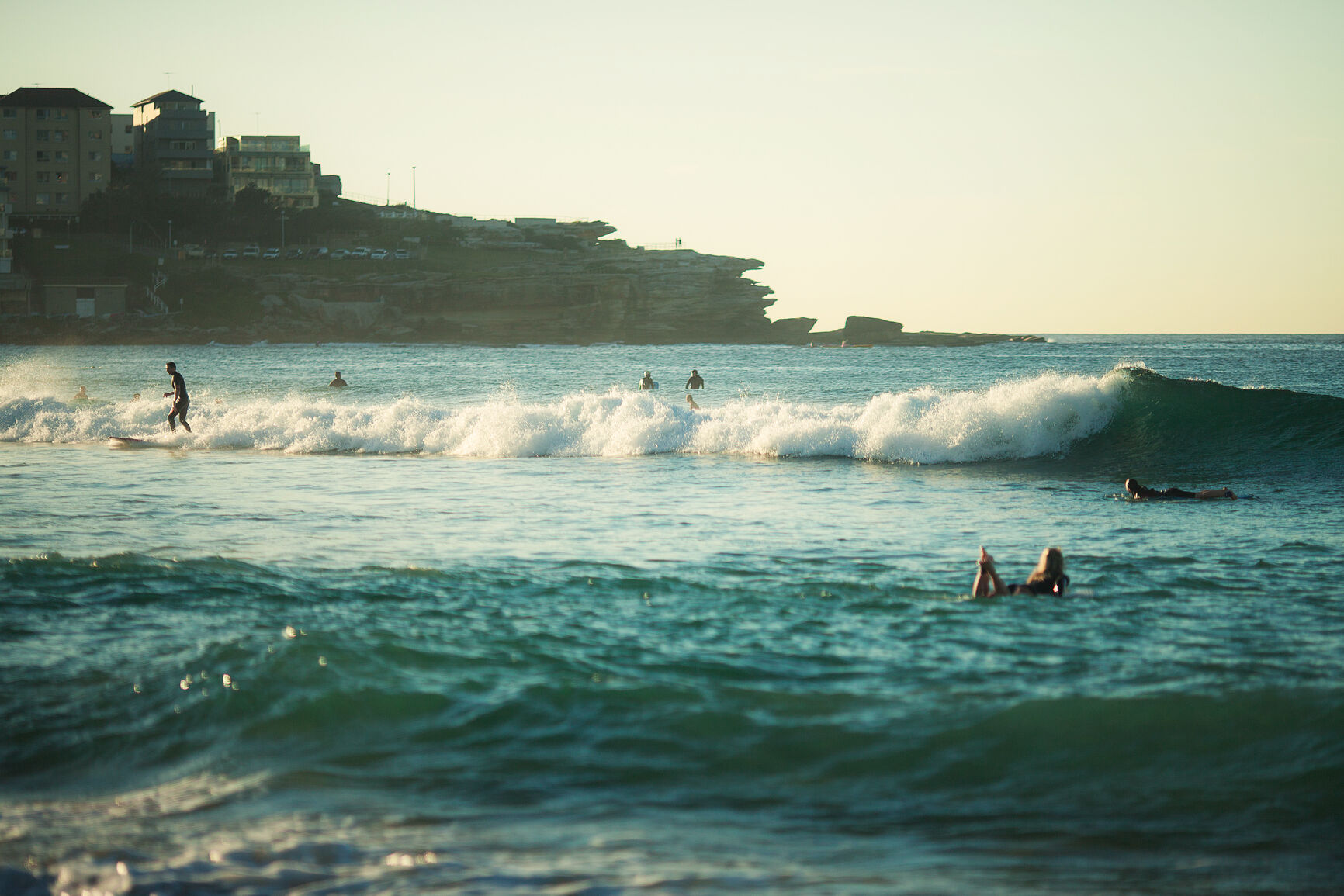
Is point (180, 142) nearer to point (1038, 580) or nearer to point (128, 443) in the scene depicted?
point (128, 443)

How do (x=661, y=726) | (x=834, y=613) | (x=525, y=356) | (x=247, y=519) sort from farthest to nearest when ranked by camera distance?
(x=525, y=356), (x=247, y=519), (x=834, y=613), (x=661, y=726)

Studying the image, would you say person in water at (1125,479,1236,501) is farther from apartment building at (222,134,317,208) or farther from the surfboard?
apartment building at (222,134,317,208)

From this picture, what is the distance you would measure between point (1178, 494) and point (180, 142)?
13480 centimetres

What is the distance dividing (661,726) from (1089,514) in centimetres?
989

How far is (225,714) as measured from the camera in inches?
263

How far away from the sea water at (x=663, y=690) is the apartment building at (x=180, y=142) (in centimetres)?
12363

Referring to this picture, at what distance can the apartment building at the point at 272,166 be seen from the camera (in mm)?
132875

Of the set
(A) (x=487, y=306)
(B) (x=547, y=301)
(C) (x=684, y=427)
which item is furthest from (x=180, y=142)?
(C) (x=684, y=427)

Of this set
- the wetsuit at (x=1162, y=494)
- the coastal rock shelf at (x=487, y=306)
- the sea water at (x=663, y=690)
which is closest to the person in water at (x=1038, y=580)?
the sea water at (x=663, y=690)

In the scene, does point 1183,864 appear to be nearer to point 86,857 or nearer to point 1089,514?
point 86,857

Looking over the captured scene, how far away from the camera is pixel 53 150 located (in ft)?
367

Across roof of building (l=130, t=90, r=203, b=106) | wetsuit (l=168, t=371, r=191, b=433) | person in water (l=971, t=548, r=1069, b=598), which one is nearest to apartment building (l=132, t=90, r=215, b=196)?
roof of building (l=130, t=90, r=203, b=106)

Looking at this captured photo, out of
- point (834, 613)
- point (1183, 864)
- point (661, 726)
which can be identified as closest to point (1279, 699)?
point (1183, 864)

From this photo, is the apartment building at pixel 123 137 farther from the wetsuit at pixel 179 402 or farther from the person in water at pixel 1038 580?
the person in water at pixel 1038 580
